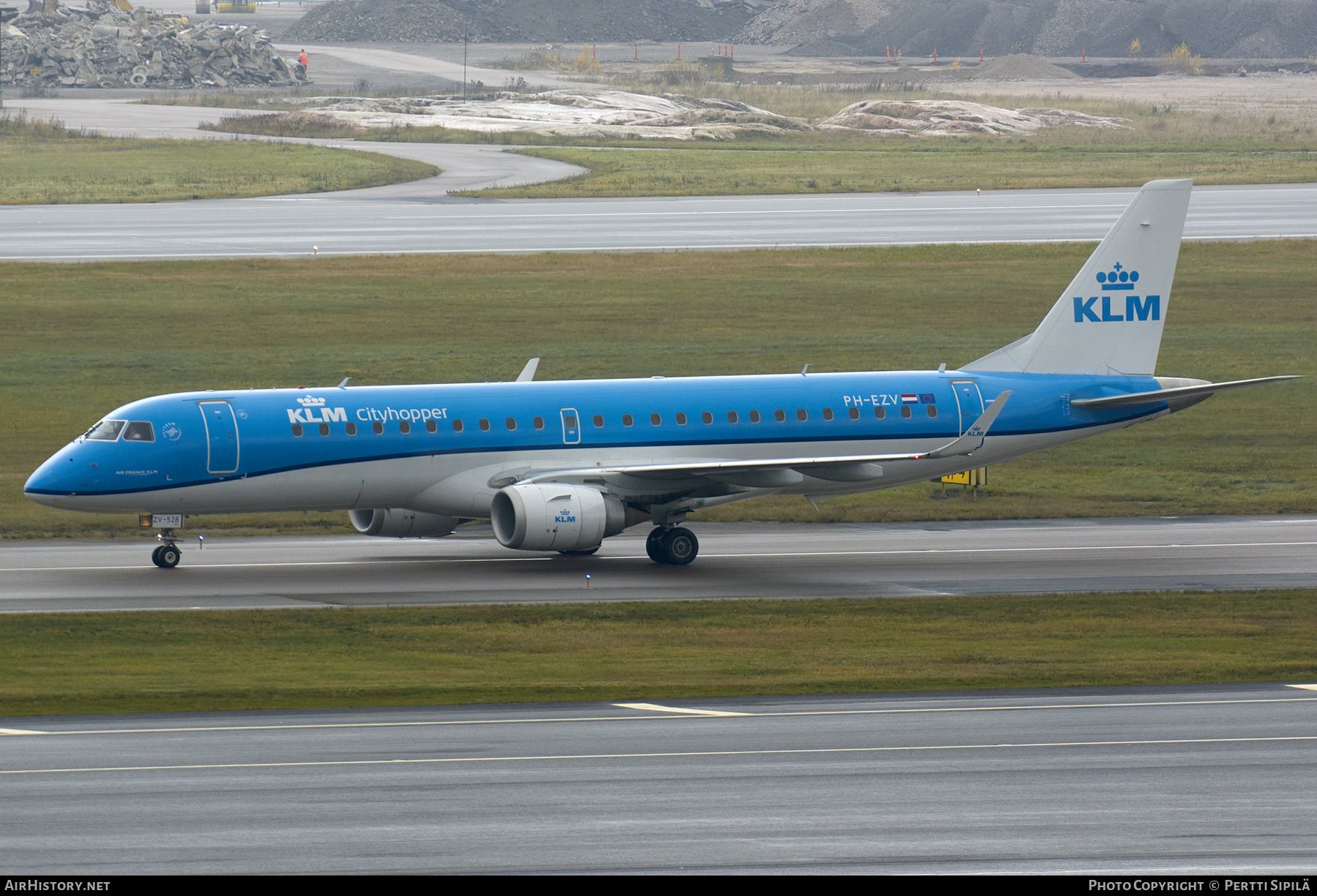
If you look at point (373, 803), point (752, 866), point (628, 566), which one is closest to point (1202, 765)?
point (752, 866)

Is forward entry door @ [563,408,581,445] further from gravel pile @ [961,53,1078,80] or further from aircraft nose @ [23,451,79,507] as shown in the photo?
gravel pile @ [961,53,1078,80]

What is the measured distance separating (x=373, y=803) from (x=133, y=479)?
733 inches

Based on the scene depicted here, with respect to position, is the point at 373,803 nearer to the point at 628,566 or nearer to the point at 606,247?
the point at 628,566

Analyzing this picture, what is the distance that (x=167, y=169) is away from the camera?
10431cm

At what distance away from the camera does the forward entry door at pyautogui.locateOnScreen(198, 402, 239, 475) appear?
119 feet

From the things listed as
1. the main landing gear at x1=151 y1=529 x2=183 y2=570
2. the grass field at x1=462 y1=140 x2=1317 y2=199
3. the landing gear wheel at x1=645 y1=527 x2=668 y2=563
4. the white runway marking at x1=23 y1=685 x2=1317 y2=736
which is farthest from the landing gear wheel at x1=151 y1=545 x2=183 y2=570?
the grass field at x1=462 y1=140 x2=1317 y2=199

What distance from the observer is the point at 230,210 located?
88.1 meters

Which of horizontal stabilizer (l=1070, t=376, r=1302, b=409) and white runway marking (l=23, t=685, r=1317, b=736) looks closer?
white runway marking (l=23, t=685, r=1317, b=736)

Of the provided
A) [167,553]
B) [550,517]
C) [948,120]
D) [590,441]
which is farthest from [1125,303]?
[948,120]

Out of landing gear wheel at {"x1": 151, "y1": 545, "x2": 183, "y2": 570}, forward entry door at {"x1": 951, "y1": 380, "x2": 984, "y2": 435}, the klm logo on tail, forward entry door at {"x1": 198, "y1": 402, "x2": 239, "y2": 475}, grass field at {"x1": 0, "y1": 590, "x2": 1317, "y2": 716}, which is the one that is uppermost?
the klm logo on tail

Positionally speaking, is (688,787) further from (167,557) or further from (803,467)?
(167,557)

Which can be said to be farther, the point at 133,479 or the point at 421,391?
the point at 421,391

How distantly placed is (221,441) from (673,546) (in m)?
9.62

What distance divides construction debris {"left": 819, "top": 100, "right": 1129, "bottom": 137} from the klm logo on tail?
89.2 metres
